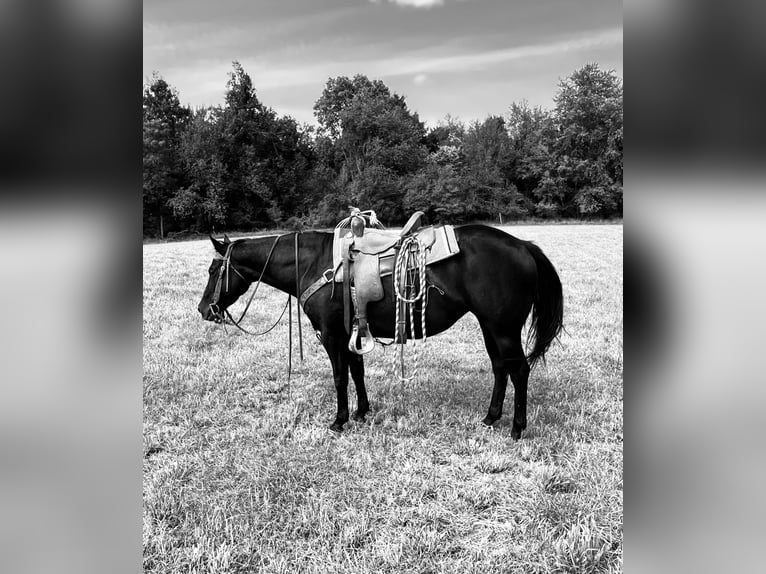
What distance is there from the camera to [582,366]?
17.1 ft

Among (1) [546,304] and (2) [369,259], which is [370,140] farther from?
(1) [546,304]

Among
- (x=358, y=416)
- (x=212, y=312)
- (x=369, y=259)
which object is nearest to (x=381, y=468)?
(x=358, y=416)

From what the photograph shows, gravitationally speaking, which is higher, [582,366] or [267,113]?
[267,113]

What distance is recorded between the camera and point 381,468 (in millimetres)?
3273

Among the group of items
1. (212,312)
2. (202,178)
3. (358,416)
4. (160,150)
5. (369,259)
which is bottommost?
(358,416)

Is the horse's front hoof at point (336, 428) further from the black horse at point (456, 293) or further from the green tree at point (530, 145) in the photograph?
the green tree at point (530, 145)

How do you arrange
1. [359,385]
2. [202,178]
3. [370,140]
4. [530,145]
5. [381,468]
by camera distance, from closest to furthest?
[381,468], [359,385], [202,178], [370,140], [530,145]

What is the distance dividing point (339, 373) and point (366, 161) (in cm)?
1746

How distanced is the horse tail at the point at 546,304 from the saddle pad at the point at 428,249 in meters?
0.61

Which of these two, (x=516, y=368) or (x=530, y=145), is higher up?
(x=530, y=145)
